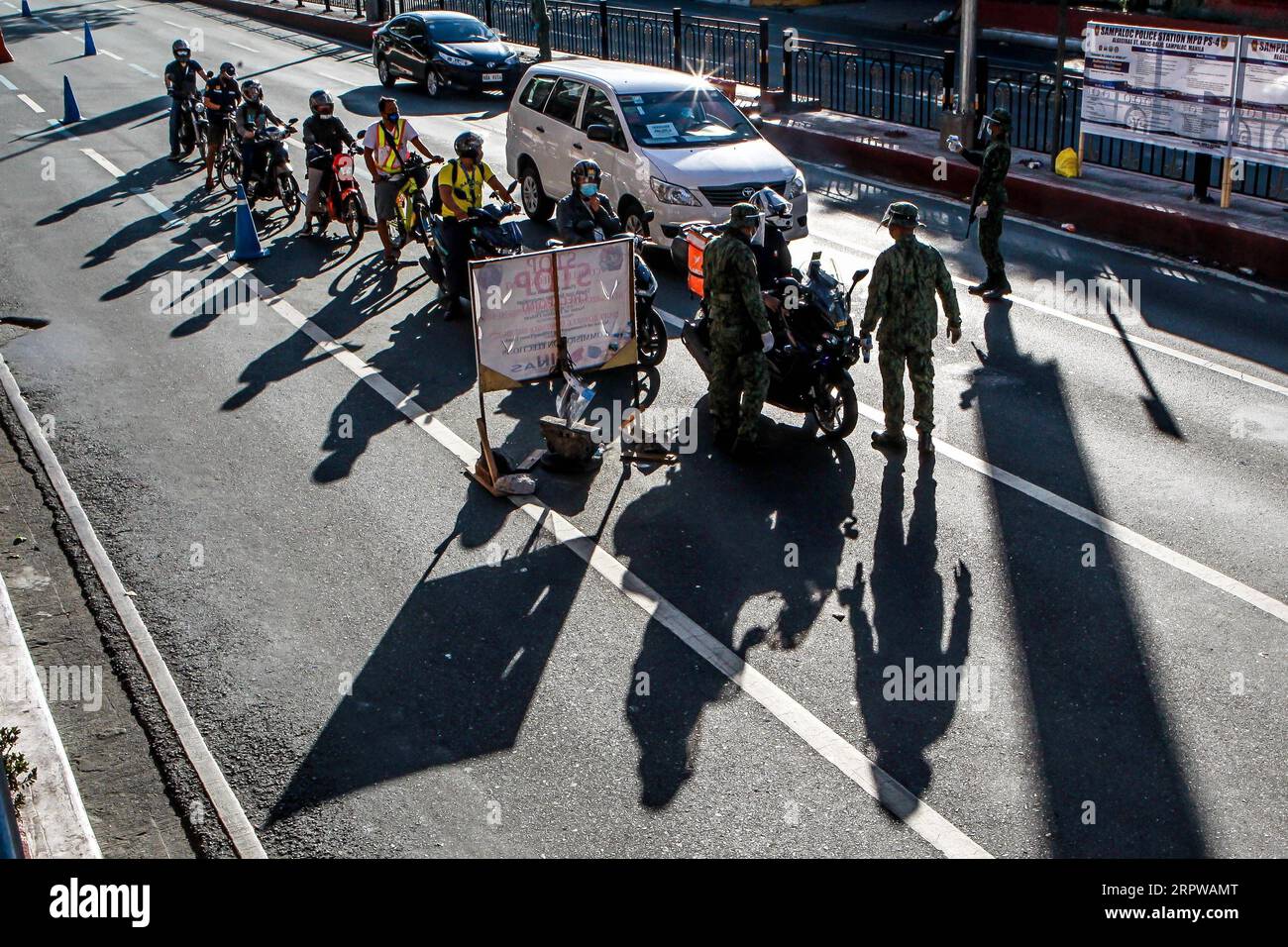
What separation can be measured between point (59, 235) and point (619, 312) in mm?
10694

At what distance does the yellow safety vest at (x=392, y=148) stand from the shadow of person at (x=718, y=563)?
23.2 feet

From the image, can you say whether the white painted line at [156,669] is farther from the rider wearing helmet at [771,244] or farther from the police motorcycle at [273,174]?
the police motorcycle at [273,174]

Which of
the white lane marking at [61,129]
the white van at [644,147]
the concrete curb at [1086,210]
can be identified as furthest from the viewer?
the white lane marking at [61,129]

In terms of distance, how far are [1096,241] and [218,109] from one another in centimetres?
1273

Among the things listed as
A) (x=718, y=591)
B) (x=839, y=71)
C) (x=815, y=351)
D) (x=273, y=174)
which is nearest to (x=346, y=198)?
(x=273, y=174)

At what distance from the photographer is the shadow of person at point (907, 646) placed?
701cm

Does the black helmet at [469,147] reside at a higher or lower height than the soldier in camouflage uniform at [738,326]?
higher

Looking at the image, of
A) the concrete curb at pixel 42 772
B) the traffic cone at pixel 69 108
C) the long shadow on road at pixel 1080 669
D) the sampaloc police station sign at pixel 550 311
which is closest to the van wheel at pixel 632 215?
the sampaloc police station sign at pixel 550 311

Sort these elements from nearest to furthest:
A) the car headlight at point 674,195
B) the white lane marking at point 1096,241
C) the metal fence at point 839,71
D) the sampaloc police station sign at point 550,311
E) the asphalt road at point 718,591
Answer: the asphalt road at point 718,591
the sampaloc police station sign at point 550,311
the white lane marking at point 1096,241
the car headlight at point 674,195
the metal fence at point 839,71

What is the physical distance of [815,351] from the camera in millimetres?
10539

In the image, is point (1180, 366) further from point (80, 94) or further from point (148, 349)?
point (80, 94)
